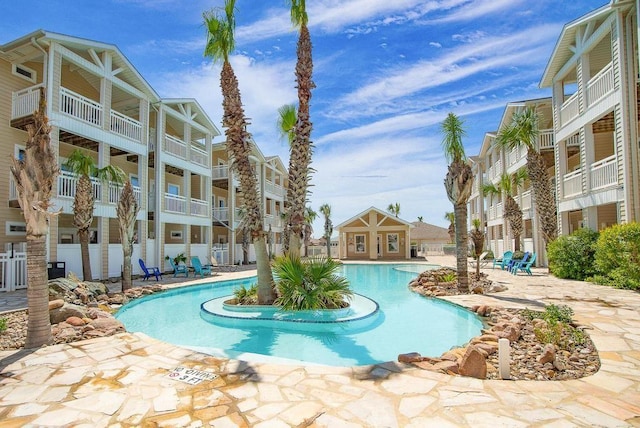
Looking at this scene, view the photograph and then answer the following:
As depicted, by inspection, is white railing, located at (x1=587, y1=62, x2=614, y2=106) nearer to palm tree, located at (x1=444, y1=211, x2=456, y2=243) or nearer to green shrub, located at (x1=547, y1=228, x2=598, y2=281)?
green shrub, located at (x1=547, y1=228, x2=598, y2=281)

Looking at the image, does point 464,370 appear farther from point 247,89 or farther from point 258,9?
point 258,9

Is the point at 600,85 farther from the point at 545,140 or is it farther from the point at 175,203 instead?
the point at 175,203

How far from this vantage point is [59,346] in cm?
566

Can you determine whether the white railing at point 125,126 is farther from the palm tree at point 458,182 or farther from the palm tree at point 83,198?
the palm tree at point 458,182

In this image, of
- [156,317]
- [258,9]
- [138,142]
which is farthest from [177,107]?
[156,317]

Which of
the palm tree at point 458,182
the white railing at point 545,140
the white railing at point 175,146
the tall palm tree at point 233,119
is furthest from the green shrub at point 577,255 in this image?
the white railing at point 175,146

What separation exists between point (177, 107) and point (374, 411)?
21.5 meters

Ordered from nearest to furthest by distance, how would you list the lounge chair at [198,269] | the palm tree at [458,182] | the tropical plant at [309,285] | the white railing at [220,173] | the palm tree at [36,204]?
the palm tree at [36,204], the tropical plant at [309,285], the palm tree at [458,182], the lounge chair at [198,269], the white railing at [220,173]

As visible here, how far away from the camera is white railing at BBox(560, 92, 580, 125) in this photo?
50.0 feet

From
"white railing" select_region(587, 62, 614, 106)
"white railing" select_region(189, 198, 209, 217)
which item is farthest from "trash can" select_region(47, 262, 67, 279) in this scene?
"white railing" select_region(587, 62, 614, 106)

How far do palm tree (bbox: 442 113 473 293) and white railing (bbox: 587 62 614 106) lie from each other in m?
5.89

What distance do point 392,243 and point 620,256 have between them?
2369 cm

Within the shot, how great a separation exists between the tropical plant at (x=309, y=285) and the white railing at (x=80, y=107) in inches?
453

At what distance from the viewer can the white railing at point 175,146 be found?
20.1 meters
